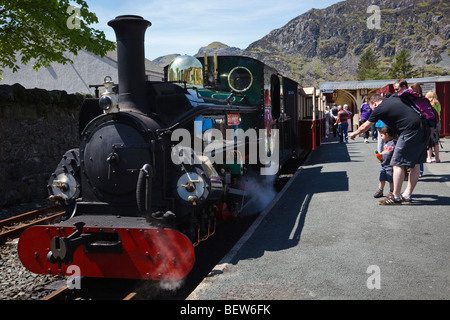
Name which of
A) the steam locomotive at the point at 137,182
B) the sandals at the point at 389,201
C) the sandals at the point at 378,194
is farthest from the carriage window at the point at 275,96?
the sandals at the point at 389,201

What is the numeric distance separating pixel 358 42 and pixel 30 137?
18325 centimetres

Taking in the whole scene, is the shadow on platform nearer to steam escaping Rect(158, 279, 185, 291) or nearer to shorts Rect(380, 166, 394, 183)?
steam escaping Rect(158, 279, 185, 291)

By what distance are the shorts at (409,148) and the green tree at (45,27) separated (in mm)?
10011

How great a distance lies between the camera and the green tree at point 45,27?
38.2 ft

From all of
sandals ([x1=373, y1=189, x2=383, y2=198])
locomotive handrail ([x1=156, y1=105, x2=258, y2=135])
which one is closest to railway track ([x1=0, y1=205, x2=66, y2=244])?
locomotive handrail ([x1=156, y1=105, x2=258, y2=135])

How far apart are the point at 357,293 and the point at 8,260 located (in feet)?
13.5

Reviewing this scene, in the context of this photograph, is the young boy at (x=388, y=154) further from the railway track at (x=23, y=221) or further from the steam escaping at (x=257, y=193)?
the railway track at (x=23, y=221)

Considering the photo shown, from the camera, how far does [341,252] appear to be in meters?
4.30

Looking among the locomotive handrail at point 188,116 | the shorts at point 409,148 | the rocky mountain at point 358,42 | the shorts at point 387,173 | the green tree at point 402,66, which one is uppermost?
the rocky mountain at point 358,42

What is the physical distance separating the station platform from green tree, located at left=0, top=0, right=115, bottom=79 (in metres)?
8.90

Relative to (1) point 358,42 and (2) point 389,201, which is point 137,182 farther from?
(1) point 358,42

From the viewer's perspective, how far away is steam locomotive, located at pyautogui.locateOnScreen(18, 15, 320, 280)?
150 inches

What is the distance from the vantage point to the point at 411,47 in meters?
159

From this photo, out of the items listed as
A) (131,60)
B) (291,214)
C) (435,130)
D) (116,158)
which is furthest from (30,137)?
(435,130)
